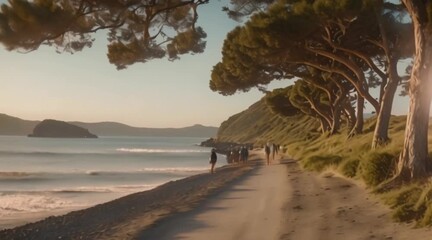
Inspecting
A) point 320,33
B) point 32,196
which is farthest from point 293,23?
point 32,196

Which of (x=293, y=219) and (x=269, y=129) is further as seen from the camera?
(x=269, y=129)

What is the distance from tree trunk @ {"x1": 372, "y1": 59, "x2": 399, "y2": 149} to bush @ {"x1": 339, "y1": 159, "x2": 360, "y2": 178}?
183 centimetres

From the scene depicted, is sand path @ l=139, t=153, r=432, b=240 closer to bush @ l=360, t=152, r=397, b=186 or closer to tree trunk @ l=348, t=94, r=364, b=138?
bush @ l=360, t=152, r=397, b=186

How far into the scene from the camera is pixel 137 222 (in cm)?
1148

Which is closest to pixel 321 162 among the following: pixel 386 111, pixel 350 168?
pixel 386 111

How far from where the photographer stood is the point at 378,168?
13.4 meters

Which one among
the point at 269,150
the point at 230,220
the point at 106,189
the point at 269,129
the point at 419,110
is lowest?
the point at 106,189

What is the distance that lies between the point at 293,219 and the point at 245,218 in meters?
1.06

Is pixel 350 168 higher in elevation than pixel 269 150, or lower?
lower

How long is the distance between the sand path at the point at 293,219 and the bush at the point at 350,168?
122 centimetres

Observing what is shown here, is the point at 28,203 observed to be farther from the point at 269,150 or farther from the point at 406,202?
the point at 269,150

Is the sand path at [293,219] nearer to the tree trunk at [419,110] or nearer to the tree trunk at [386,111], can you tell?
the tree trunk at [419,110]

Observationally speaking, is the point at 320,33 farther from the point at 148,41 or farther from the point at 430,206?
the point at 430,206

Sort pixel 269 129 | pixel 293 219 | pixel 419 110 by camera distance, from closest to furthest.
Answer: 1. pixel 293 219
2. pixel 419 110
3. pixel 269 129
